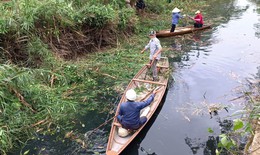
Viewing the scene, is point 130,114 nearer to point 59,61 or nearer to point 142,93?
point 142,93

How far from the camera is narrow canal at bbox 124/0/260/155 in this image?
743 centimetres

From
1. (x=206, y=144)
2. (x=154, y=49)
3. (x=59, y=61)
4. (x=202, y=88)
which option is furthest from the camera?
(x=59, y=61)

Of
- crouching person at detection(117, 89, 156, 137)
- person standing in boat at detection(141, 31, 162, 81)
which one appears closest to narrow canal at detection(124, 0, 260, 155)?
crouching person at detection(117, 89, 156, 137)

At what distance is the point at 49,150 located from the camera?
702 cm

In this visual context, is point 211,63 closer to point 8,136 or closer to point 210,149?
point 210,149

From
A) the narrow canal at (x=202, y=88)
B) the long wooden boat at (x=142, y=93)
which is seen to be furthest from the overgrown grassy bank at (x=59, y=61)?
the narrow canal at (x=202, y=88)

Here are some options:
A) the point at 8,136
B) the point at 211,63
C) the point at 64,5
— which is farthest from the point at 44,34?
the point at 211,63

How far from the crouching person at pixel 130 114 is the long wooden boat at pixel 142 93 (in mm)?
153

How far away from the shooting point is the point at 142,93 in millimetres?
9312

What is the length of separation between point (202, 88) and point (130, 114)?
4.54 metres

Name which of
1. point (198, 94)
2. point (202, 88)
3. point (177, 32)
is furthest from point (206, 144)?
point (177, 32)

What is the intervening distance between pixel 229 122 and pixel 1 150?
6368mm

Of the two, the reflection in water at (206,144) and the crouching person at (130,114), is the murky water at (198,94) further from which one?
the crouching person at (130,114)

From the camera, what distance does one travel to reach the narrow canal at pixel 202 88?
7.43 m
